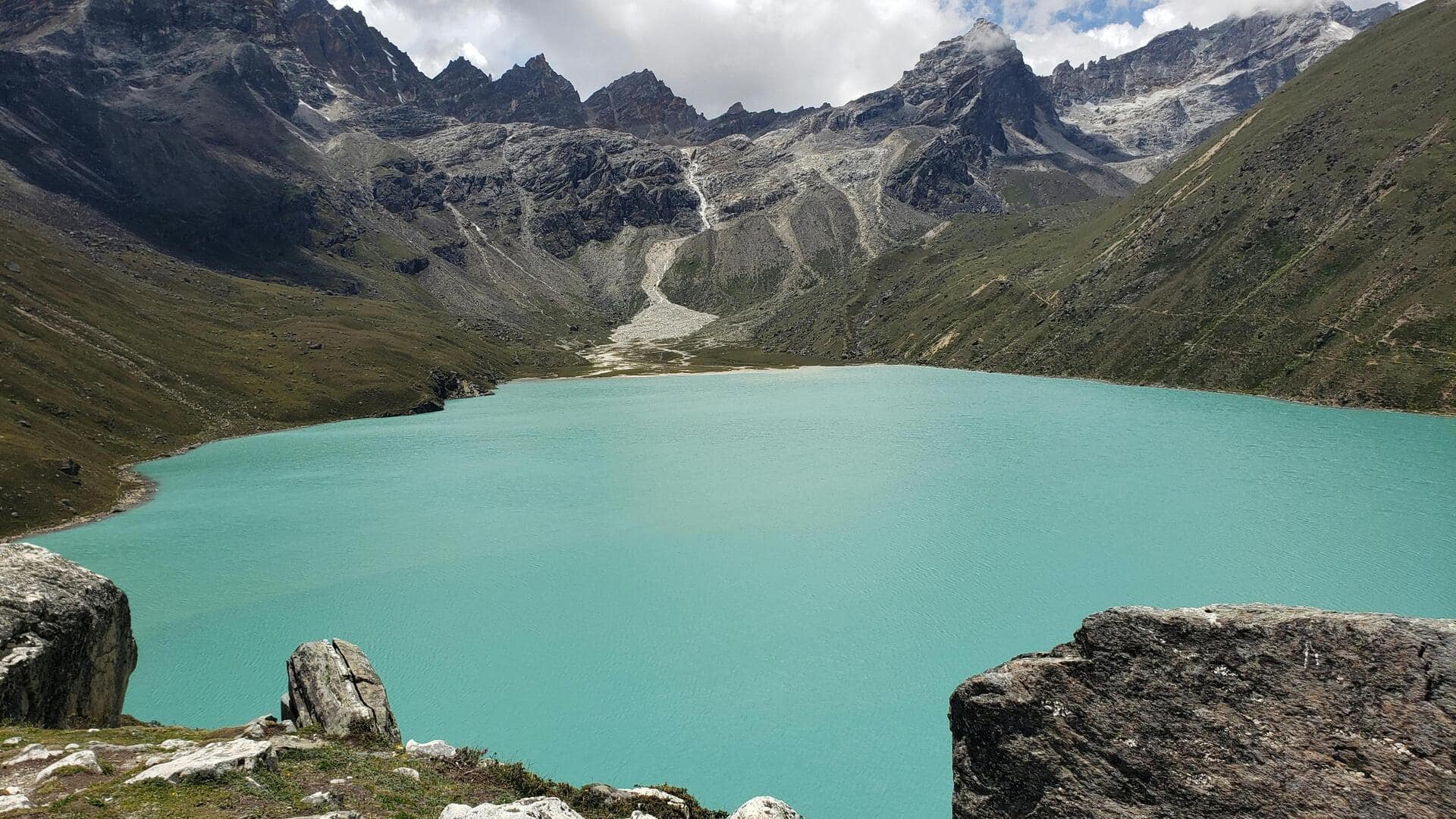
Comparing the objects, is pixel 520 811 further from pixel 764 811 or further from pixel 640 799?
pixel 764 811

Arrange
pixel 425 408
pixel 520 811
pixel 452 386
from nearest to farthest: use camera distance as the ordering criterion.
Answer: pixel 520 811, pixel 425 408, pixel 452 386

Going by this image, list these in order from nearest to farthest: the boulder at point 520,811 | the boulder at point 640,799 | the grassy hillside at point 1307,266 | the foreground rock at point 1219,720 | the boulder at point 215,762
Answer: the foreground rock at point 1219,720, the boulder at point 520,811, the boulder at point 215,762, the boulder at point 640,799, the grassy hillside at point 1307,266

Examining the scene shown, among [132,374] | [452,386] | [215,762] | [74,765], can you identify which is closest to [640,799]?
[215,762]

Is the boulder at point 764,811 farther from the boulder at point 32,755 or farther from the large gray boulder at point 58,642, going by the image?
the large gray boulder at point 58,642

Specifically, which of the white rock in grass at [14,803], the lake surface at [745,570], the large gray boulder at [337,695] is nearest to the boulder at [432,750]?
the large gray boulder at [337,695]

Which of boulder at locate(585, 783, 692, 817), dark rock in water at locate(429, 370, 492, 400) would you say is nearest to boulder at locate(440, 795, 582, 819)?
boulder at locate(585, 783, 692, 817)
